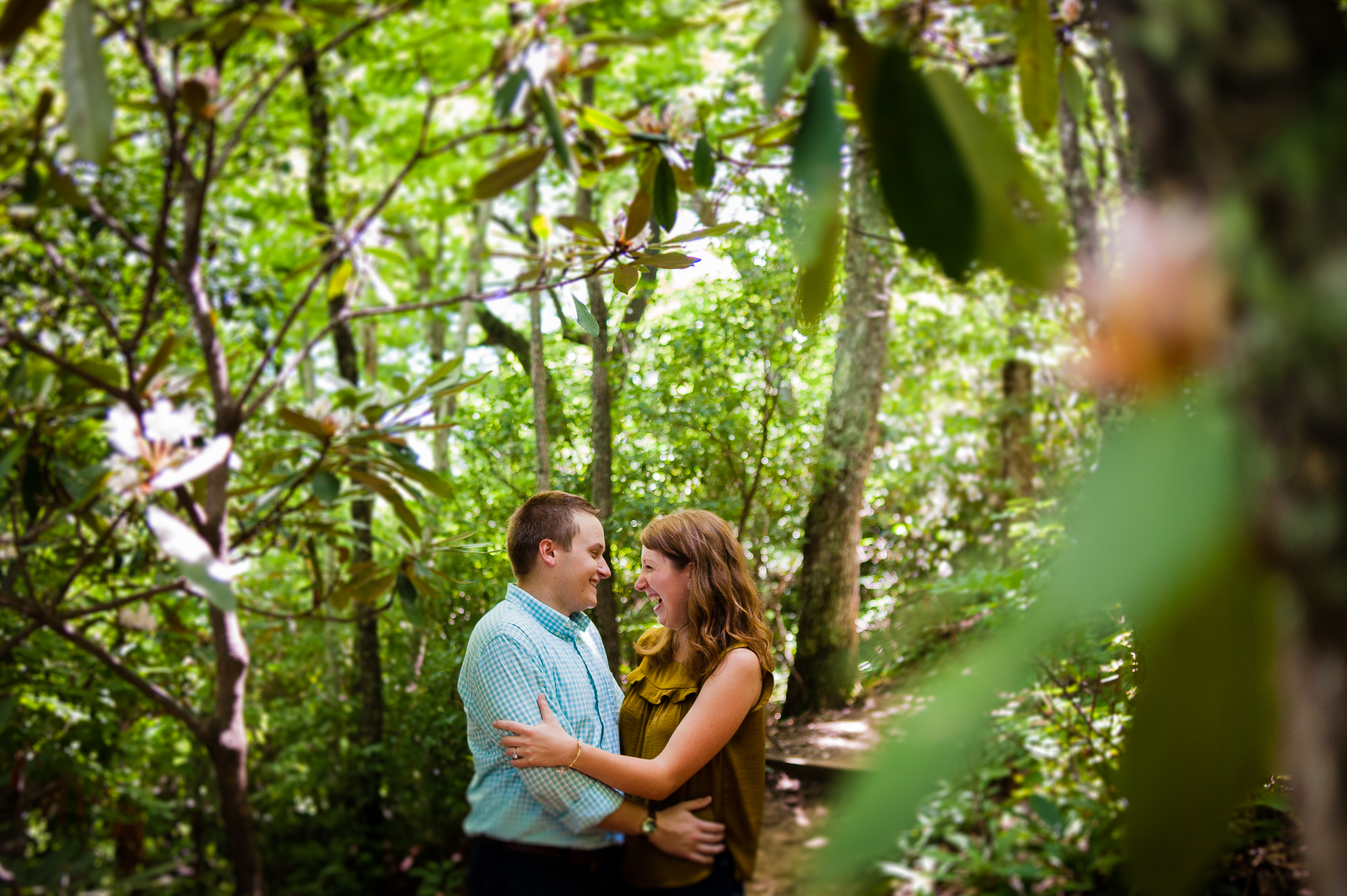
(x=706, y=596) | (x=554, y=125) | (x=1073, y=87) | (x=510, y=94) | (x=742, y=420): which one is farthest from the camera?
(x=742, y=420)

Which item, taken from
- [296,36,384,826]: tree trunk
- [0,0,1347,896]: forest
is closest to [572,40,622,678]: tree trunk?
[0,0,1347,896]: forest

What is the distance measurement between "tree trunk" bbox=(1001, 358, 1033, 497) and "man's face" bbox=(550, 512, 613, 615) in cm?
241

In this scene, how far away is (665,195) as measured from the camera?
0.80 m

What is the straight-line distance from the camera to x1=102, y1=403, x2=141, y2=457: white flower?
3.19 feet

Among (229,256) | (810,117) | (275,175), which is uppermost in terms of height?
(275,175)

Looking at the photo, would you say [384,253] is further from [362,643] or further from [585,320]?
[362,643]

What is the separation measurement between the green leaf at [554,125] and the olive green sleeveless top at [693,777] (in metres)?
0.68

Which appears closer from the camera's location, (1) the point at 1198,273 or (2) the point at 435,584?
(1) the point at 1198,273

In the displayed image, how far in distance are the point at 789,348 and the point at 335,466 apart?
2.79 feet

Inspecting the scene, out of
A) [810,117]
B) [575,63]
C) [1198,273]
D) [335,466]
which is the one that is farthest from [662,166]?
[335,466]

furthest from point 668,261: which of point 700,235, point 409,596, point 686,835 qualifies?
point 409,596

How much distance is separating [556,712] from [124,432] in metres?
0.60

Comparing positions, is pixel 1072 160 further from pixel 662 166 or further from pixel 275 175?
pixel 275 175

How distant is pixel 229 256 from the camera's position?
2.99 metres
